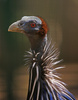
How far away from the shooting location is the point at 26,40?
3.05 metres

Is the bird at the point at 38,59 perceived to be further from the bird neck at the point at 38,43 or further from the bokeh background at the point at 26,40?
the bokeh background at the point at 26,40

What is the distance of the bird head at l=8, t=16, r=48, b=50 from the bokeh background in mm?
876

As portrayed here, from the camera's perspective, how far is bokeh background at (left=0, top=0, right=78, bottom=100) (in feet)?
8.54

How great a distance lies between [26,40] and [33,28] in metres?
1.41

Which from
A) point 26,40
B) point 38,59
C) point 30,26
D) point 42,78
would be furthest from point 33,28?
point 26,40

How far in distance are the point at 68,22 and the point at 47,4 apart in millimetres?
600

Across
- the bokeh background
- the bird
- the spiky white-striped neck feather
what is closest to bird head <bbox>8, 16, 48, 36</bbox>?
the bird

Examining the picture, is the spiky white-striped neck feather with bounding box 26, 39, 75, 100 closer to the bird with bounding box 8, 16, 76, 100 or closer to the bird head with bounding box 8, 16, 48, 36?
the bird with bounding box 8, 16, 76, 100

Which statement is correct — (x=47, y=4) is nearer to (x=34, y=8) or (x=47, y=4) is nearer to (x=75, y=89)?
(x=34, y=8)

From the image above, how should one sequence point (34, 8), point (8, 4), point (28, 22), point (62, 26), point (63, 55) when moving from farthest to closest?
1. point (63, 55)
2. point (62, 26)
3. point (34, 8)
4. point (8, 4)
5. point (28, 22)

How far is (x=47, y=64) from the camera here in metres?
1.68

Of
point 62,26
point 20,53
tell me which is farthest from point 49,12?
point 20,53

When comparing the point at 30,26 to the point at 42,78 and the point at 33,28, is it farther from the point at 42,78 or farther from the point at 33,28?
the point at 42,78

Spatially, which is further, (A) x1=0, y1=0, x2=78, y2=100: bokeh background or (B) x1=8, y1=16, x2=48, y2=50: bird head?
(A) x1=0, y1=0, x2=78, y2=100: bokeh background
